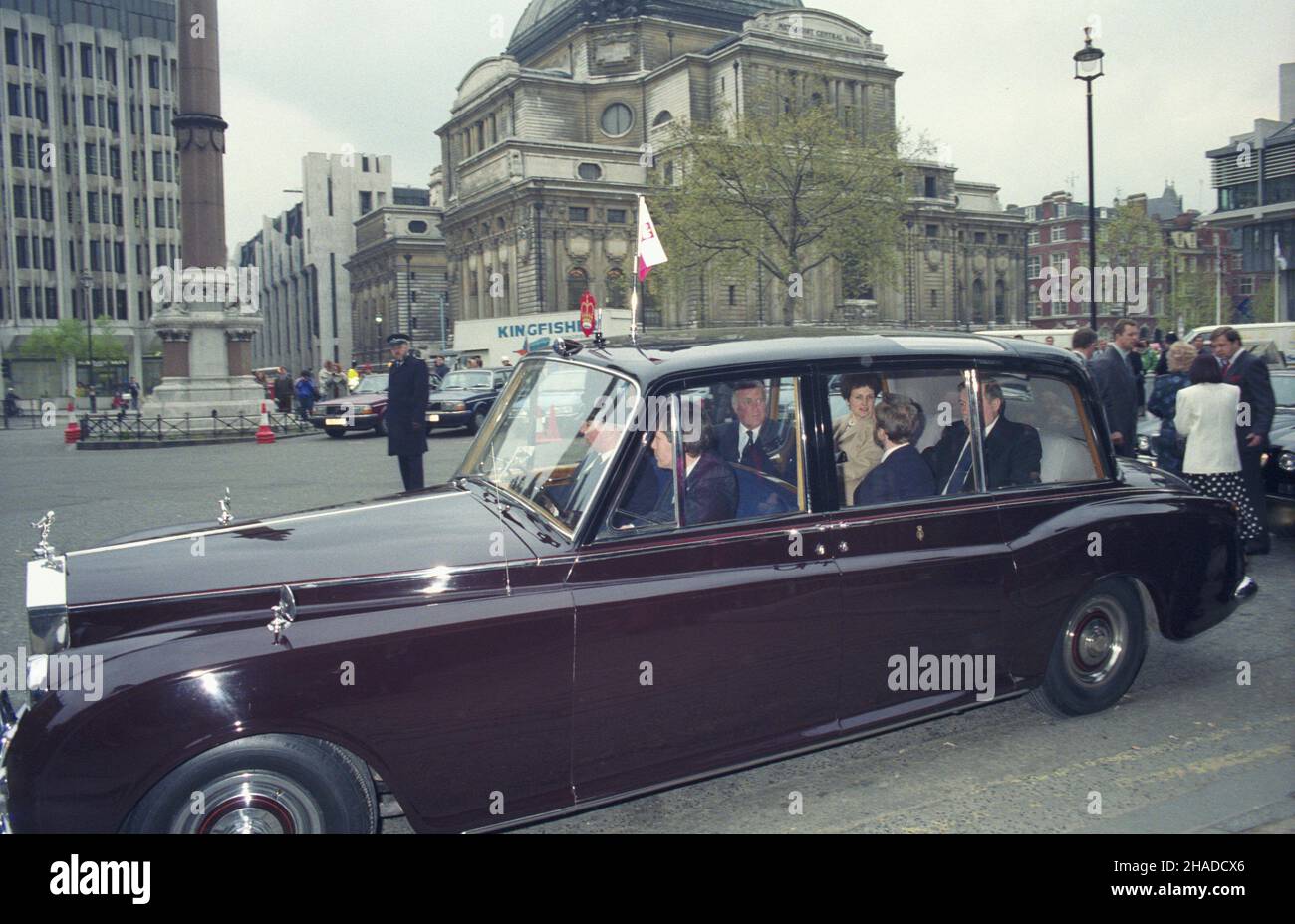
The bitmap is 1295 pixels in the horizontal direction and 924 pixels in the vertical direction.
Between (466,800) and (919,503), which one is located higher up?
(919,503)

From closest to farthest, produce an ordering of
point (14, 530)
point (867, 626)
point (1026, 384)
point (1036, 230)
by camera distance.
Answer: point (867, 626)
point (1026, 384)
point (14, 530)
point (1036, 230)

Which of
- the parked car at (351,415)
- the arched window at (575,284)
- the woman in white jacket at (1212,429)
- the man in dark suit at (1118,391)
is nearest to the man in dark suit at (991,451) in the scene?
the woman in white jacket at (1212,429)

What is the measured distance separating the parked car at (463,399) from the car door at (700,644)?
72.7 ft

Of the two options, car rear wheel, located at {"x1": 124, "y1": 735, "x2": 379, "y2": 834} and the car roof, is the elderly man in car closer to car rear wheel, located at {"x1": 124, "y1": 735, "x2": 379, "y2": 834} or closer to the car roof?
the car roof

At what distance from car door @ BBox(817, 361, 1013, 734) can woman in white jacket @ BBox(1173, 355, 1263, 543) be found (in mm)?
4608

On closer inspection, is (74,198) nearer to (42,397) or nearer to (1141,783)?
(42,397)

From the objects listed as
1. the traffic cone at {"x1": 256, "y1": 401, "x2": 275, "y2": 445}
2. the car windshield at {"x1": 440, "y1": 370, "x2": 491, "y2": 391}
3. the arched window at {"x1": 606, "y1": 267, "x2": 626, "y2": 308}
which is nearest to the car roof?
the traffic cone at {"x1": 256, "y1": 401, "x2": 275, "y2": 445}

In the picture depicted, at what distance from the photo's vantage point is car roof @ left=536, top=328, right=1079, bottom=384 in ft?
13.5

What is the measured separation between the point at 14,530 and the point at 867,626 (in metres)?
10.8

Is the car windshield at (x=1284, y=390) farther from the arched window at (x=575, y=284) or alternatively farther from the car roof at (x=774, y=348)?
the arched window at (x=575, y=284)

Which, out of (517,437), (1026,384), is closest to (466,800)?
(517,437)

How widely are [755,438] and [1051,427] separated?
1.76m

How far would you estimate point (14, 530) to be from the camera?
37.5 ft

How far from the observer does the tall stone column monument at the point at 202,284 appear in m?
26.1
